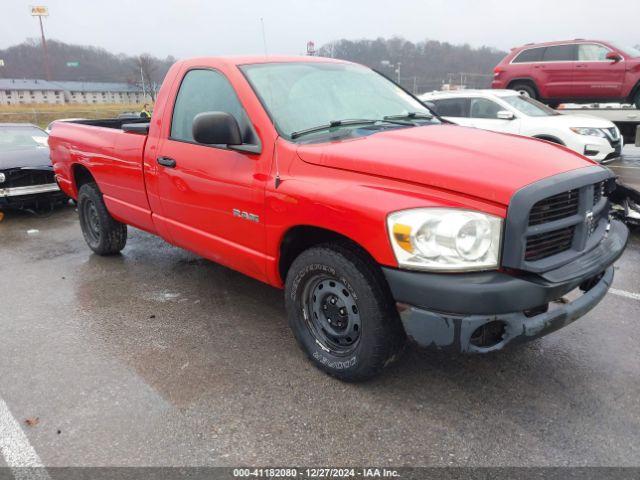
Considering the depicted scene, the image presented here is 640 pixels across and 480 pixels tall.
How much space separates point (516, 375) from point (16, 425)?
2803mm

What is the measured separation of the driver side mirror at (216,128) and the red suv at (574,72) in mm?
9256

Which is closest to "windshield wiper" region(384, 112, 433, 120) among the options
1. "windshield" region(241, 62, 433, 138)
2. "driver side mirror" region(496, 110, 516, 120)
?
"windshield" region(241, 62, 433, 138)

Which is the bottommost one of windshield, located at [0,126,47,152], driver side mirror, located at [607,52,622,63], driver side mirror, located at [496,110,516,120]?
windshield, located at [0,126,47,152]

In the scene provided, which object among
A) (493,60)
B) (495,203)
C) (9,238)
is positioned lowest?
(9,238)

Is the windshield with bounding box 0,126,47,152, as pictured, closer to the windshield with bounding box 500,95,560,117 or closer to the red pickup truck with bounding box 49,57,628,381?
the red pickup truck with bounding box 49,57,628,381

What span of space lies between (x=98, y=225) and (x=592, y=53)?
435 inches

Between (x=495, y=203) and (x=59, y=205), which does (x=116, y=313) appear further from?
(x=59, y=205)

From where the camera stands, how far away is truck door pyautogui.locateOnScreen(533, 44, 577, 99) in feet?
38.0

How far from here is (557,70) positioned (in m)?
11.8

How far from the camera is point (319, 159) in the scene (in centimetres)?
285

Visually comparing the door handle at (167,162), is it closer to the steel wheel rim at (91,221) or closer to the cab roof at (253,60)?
the cab roof at (253,60)

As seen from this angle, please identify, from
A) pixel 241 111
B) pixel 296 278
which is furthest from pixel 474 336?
pixel 241 111

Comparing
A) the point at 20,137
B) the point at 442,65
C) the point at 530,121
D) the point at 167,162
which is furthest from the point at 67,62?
the point at 167,162

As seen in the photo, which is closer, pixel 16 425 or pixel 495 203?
pixel 495 203
